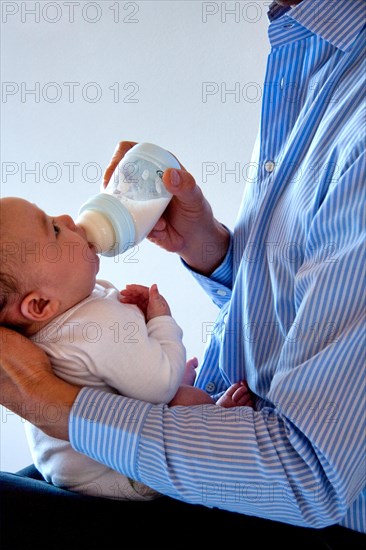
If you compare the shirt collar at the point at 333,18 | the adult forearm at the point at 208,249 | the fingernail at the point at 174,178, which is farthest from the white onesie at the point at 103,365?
the shirt collar at the point at 333,18

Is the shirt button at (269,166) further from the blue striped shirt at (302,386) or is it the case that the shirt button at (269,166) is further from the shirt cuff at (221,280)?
the shirt cuff at (221,280)

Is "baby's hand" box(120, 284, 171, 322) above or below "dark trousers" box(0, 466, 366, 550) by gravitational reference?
above

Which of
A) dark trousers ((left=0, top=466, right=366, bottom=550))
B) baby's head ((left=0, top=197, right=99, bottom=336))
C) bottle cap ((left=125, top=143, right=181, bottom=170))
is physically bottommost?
dark trousers ((left=0, top=466, right=366, bottom=550))

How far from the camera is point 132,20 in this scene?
190cm

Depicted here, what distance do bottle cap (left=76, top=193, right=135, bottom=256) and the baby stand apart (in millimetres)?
16

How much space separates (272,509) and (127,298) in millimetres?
387

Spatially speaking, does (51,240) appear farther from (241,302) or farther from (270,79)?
(270,79)

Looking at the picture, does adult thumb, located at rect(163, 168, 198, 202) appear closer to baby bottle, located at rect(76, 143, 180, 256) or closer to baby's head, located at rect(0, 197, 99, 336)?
baby bottle, located at rect(76, 143, 180, 256)

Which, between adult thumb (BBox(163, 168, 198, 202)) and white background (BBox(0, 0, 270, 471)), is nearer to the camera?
adult thumb (BBox(163, 168, 198, 202))

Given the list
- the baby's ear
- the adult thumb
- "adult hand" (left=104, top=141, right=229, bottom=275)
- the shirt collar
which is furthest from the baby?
the shirt collar

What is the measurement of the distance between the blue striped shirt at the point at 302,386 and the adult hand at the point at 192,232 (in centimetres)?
22

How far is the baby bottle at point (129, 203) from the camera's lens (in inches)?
38.8

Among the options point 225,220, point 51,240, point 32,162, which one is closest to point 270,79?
point 51,240

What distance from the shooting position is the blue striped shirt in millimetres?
799
